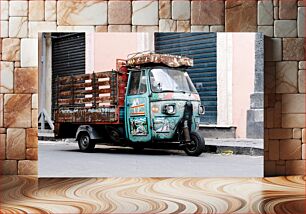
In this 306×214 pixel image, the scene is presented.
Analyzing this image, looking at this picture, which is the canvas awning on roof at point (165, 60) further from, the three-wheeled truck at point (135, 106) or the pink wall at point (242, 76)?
the pink wall at point (242, 76)

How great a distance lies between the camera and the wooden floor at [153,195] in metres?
2.66

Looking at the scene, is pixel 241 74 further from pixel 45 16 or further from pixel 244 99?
pixel 45 16

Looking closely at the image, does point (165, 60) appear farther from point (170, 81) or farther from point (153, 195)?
point (153, 195)

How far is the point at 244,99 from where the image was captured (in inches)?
148

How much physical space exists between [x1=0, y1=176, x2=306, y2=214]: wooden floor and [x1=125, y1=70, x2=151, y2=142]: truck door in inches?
14.4

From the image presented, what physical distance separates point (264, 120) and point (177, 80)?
72 centimetres

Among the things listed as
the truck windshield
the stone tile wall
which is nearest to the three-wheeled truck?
the truck windshield

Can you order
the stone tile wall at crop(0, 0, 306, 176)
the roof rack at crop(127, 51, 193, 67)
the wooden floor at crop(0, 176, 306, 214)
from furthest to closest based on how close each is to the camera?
the roof rack at crop(127, 51, 193, 67) < the stone tile wall at crop(0, 0, 306, 176) < the wooden floor at crop(0, 176, 306, 214)

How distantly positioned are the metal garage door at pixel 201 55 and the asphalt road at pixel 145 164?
32 centimetres

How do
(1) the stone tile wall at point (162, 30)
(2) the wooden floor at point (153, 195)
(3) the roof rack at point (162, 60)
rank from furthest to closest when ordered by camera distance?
(3) the roof rack at point (162, 60) < (1) the stone tile wall at point (162, 30) < (2) the wooden floor at point (153, 195)

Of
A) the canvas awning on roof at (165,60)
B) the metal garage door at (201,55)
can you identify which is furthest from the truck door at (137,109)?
the metal garage door at (201,55)

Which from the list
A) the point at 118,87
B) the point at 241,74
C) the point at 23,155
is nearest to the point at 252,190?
the point at 241,74

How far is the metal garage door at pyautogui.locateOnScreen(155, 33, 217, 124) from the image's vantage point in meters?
3.75

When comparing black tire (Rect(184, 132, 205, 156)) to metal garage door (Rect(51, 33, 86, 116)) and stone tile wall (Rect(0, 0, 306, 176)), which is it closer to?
stone tile wall (Rect(0, 0, 306, 176))
